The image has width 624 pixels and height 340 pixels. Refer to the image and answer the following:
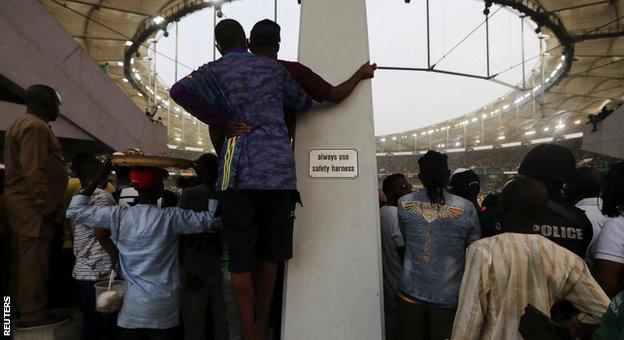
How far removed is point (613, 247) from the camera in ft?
6.07

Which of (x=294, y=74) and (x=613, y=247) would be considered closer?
A: (x=613, y=247)

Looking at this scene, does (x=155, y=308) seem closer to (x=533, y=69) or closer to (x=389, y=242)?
(x=389, y=242)

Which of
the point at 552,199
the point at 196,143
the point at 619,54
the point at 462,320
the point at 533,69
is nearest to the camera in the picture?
the point at 462,320

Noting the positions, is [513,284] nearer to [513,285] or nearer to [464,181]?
[513,285]

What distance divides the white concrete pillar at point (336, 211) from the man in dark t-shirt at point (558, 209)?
3.09 feet

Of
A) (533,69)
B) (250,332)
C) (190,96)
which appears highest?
(533,69)

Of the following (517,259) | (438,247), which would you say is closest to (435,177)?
Result: (438,247)

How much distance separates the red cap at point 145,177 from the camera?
7.69 feet

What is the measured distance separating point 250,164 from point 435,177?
1.26m

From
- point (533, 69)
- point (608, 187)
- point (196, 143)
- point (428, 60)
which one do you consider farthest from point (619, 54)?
point (196, 143)

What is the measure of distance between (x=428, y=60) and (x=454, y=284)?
10.6 metres

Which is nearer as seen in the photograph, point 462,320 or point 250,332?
point 462,320

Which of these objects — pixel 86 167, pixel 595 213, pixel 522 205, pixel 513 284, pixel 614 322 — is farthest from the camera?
pixel 86 167

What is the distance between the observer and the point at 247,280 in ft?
6.25
